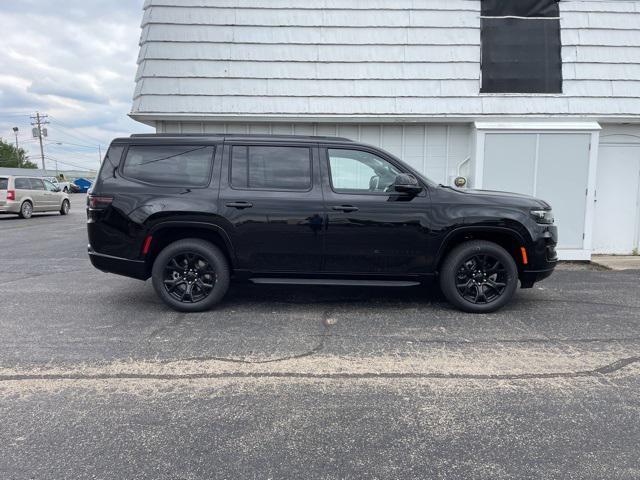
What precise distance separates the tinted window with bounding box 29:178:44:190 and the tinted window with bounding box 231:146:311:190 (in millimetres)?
17185

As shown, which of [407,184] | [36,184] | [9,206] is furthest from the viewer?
[36,184]

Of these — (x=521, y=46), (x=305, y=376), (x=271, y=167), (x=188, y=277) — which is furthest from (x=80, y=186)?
(x=305, y=376)

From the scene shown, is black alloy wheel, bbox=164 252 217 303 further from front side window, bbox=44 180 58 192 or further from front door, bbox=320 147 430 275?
front side window, bbox=44 180 58 192

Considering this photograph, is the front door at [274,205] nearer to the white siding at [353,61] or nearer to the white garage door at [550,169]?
the white siding at [353,61]

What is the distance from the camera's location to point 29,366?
3.86 meters

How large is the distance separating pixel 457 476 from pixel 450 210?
3187 mm

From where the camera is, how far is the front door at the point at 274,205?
17.0 feet

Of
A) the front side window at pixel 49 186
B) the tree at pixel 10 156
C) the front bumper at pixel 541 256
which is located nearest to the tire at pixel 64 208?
the front side window at pixel 49 186

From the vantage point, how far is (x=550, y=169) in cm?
838

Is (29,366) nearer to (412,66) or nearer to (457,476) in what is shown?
(457,476)

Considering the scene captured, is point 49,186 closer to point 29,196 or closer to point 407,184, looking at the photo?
point 29,196

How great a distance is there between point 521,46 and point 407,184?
5.63 m

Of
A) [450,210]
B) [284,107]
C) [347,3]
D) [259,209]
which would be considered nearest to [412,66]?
[347,3]

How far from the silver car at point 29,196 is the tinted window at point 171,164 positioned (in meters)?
15.3
